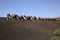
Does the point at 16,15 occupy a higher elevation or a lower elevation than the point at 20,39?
higher

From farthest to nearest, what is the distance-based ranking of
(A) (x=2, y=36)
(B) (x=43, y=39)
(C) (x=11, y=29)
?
(C) (x=11, y=29), (B) (x=43, y=39), (A) (x=2, y=36)

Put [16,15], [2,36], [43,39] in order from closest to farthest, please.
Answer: [2,36] < [43,39] < [16,15]

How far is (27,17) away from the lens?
29.9m

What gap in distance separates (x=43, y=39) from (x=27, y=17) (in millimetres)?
14199

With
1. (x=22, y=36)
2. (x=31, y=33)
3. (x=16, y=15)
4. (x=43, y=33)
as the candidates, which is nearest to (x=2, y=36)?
(x=22, y=36)

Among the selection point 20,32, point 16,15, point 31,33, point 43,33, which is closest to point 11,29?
point 20,32

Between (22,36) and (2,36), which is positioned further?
(22,36)

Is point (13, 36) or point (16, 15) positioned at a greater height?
point (16, 15)

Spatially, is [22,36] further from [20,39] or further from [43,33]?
[43,33]

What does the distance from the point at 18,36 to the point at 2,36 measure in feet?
6.16

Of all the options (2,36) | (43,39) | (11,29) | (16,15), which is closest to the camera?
(2,36)

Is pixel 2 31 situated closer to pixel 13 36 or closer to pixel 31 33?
pixel 13 36

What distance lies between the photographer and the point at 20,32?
17172 mm

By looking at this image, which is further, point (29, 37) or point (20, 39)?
point (29, 37)
